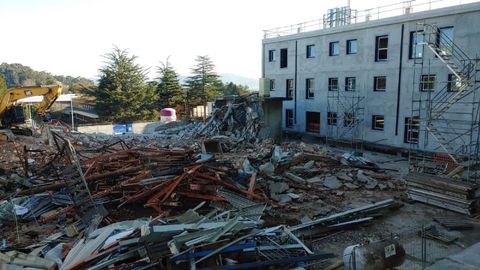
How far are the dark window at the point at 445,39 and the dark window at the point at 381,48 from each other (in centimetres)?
355

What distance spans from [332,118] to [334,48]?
5.44 meters

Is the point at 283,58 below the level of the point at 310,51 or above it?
below

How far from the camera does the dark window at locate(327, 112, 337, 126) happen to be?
28.9 meters

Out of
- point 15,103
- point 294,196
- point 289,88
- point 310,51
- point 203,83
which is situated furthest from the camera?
Result: point 203,83

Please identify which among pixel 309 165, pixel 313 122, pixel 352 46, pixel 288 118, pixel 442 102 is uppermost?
pixel 352 46

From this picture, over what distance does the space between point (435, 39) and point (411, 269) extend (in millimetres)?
17551

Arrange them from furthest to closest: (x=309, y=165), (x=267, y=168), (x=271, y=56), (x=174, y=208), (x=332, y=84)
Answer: (x=271, y=56) → (x=332, y=84) → (x=309, y=165) → (x=267, y=168) → (x=174, y=208)

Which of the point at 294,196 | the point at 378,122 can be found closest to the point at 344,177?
the point at 294,196

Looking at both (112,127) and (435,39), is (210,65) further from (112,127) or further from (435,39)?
(435,39)

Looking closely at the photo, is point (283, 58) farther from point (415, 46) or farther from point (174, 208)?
point (174, 208)

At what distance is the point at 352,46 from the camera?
27.2 meters

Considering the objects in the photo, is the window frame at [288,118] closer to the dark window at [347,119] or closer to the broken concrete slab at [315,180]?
the dark window at [347,119]

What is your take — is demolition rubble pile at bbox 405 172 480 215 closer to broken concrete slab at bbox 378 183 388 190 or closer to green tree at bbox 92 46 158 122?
broken concrete slab at bbox 378 183 388 190

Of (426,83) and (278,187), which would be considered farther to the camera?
(426,83)
